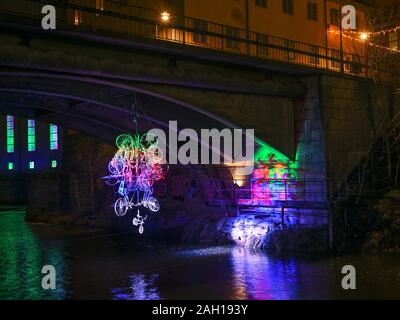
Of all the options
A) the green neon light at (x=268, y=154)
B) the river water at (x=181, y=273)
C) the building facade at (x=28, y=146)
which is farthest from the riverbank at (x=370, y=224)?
the building facade at (x=28, y=146)

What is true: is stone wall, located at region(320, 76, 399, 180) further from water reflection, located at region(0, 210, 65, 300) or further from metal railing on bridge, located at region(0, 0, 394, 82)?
water reflection, located at region(0, 210, 65, 300)

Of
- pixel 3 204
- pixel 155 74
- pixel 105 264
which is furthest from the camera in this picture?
pixel 3 204

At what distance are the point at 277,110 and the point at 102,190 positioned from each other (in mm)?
21545

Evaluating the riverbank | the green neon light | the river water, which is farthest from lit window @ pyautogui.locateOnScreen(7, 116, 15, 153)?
the riverbank

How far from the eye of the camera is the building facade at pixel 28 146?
7469 centimetres

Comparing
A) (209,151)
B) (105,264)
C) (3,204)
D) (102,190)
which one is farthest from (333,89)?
(3,204)

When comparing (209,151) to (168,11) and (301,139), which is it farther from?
(168,11)

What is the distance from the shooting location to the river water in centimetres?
1727

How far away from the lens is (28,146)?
79000mm

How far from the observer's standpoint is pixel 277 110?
1113 inches

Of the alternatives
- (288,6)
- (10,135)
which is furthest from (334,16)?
(10,135)

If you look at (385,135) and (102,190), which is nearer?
(385,135)

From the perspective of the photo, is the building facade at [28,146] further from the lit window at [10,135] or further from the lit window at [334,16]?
the lit window at [334,16]

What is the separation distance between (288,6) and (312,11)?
244 centimetres
